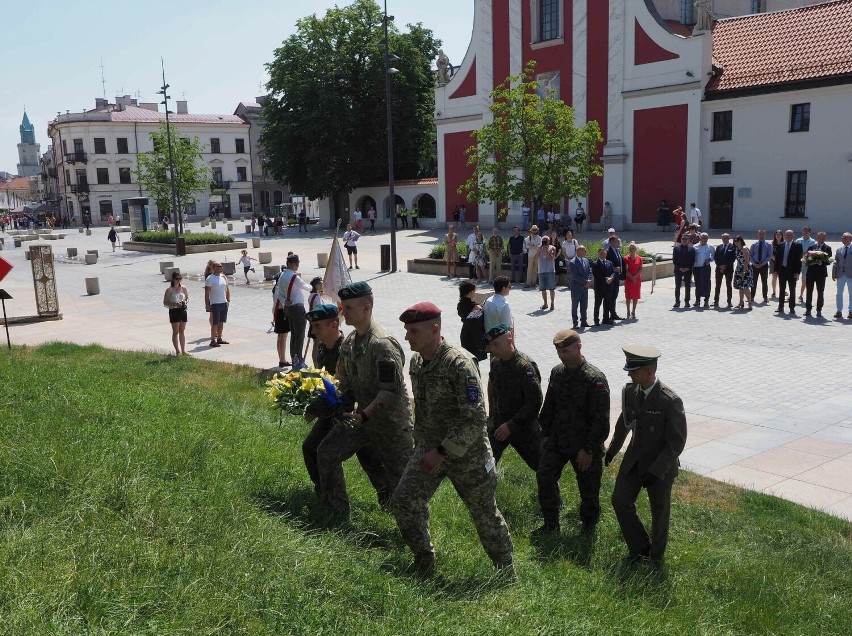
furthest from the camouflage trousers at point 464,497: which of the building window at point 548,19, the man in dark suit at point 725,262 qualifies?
the building window at point 548,19

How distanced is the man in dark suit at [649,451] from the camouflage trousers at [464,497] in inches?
48.0

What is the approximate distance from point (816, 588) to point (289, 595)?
12.4 ft

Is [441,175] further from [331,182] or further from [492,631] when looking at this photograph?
[492,631]

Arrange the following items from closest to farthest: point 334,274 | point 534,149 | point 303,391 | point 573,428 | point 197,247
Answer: point 303,391, point 573,428, point 334,274, point 534,149, point 197,247

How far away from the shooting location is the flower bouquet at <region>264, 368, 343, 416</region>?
5.77 metres

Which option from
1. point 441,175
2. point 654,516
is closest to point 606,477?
point 654,516

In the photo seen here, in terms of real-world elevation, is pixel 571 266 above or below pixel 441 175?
below

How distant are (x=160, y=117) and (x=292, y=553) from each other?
88271 mm

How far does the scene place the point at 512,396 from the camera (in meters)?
6.70

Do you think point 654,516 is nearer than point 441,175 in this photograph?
Yes

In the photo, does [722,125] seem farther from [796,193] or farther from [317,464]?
[317,464]

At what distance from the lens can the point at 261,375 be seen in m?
12.2

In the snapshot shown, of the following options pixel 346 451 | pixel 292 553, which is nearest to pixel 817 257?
pixel 346 451

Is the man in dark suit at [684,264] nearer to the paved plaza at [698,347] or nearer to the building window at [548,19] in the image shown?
the paved plaza at [698,347]
